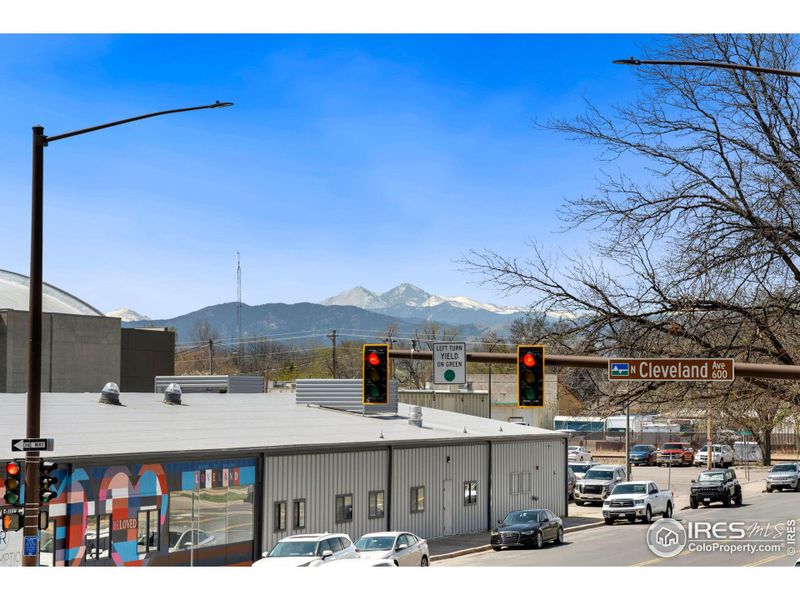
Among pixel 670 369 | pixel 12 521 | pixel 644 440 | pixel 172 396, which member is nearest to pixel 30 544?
pixel 12 521

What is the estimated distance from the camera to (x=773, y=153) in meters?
20.2

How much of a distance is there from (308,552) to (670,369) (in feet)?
34.1

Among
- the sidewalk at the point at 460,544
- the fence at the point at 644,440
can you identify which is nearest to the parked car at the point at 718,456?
the fence at the point at 644,440

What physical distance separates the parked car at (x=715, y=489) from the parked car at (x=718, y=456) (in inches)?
1228

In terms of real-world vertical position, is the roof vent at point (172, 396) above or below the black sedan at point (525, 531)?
above

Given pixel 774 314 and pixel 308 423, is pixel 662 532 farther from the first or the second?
pixel 774 314

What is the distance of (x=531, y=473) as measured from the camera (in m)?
48.1

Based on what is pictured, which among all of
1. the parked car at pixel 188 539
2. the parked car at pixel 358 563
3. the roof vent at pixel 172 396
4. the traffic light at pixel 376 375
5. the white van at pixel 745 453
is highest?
the traffic light at pixel 376 375

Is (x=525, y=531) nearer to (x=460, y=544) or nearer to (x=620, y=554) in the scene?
(x=460, y=544)

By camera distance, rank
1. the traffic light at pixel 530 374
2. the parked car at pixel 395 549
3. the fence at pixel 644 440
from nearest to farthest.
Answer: the traffic light at pixel 530 374 → the parked car at pixel 395 549 → the fence at pixel 644 440

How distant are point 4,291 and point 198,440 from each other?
3581cm

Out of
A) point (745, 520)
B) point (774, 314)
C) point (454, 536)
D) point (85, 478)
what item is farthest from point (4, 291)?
point (774, 314)

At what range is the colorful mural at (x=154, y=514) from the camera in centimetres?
2700

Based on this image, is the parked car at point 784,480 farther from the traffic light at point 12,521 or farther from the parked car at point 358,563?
the traffic light at point 12,521
